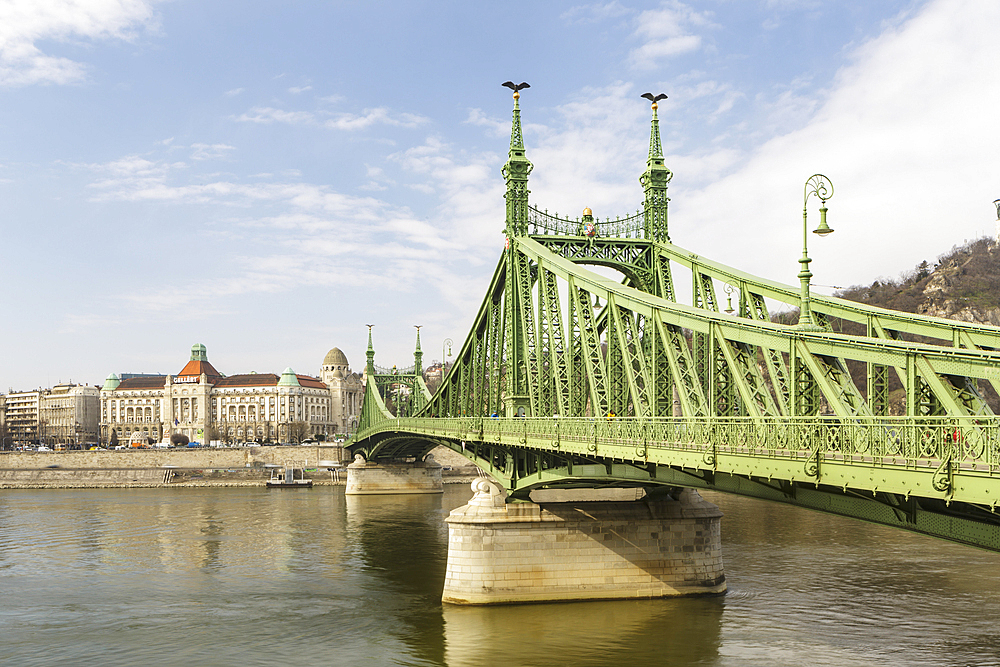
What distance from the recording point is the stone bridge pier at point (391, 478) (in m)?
86.1

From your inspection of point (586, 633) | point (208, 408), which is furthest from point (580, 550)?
point (208, 408)

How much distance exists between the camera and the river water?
1027 inches

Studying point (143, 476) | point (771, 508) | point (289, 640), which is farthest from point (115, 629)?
point (143, 476)

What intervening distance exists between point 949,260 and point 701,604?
110062 millimetres

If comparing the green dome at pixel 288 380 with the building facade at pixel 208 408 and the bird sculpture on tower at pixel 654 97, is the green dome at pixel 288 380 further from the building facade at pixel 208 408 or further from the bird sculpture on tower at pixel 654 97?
the bird sculpture on tower at pixel 654 97

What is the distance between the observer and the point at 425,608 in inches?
1273

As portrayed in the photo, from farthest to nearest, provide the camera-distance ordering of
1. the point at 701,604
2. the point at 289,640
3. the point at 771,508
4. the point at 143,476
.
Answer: the point at 143,476, the point at 771,508, the point at 701,604, the point at 289,640

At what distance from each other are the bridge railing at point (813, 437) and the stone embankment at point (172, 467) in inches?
2984

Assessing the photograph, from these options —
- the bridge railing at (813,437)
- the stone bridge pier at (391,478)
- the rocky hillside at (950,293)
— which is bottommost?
the stone bridge pier at (391,478)

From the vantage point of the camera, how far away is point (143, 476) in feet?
319

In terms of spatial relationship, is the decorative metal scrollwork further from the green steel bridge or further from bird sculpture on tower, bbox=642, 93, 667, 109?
bird sculpture on tower, bbox=642, 93, 667, 109

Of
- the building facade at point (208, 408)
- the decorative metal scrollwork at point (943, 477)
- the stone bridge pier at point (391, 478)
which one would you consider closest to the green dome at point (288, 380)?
the building facade at point (208, 408)

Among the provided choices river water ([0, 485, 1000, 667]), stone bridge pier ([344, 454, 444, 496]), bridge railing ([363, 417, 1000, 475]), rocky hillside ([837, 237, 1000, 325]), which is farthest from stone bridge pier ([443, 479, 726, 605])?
rocky hillside ([837, 237, 1000, 325])

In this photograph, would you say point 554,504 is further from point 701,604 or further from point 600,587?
point 701,604
